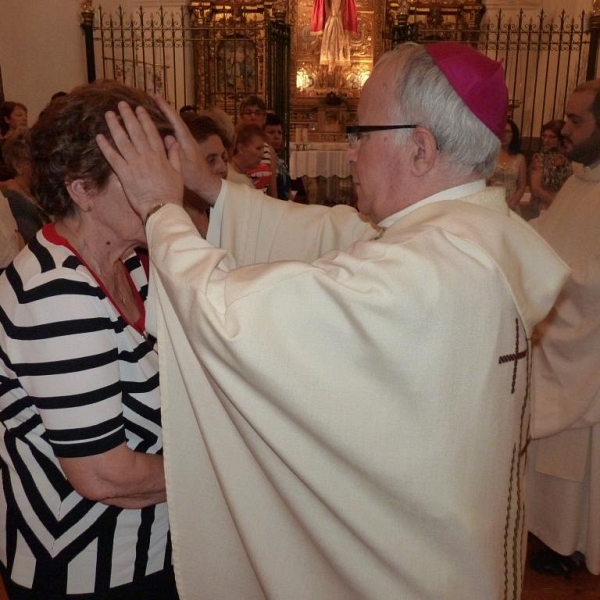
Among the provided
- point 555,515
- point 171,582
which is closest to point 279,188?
point 555,515

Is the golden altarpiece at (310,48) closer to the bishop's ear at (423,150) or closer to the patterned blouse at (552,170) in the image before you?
the patterned blouse at (552,170)

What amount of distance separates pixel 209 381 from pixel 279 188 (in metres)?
5.68

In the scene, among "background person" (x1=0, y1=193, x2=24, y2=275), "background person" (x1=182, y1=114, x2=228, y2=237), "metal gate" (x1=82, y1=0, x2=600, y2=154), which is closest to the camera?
"background person" (x1=182, y1=114, x2=228, y2=237)

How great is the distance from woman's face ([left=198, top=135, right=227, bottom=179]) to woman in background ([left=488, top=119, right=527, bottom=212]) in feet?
9.61

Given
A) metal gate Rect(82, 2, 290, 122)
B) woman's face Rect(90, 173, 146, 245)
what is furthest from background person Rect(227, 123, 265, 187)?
metal gate Rect(82, 2, 290, 122)

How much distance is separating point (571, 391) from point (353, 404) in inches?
82.1

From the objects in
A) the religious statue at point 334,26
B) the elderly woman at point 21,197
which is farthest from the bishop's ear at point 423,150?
the religious statue at point 334,26

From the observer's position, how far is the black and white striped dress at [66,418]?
1.36m

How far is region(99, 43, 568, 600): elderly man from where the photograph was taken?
4.21ft

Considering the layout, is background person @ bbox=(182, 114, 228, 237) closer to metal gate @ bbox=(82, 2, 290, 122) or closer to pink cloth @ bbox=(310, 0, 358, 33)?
metal gate @ bbox=(82, 2, 290, 122)

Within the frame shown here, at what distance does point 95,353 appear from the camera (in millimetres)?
1382

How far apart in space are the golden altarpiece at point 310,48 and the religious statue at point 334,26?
2 centimetres

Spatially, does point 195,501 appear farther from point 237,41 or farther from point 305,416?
point 237,41

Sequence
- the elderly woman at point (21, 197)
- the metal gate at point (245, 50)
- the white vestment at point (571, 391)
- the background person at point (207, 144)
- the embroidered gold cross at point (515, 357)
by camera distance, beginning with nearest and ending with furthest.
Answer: the embroidered gold cross at point (515, 357), the white vestment at point (571, 391), the background person at point (207, 144), the elderly woman at point (21, 197), the metal gate at point (245, 50)
